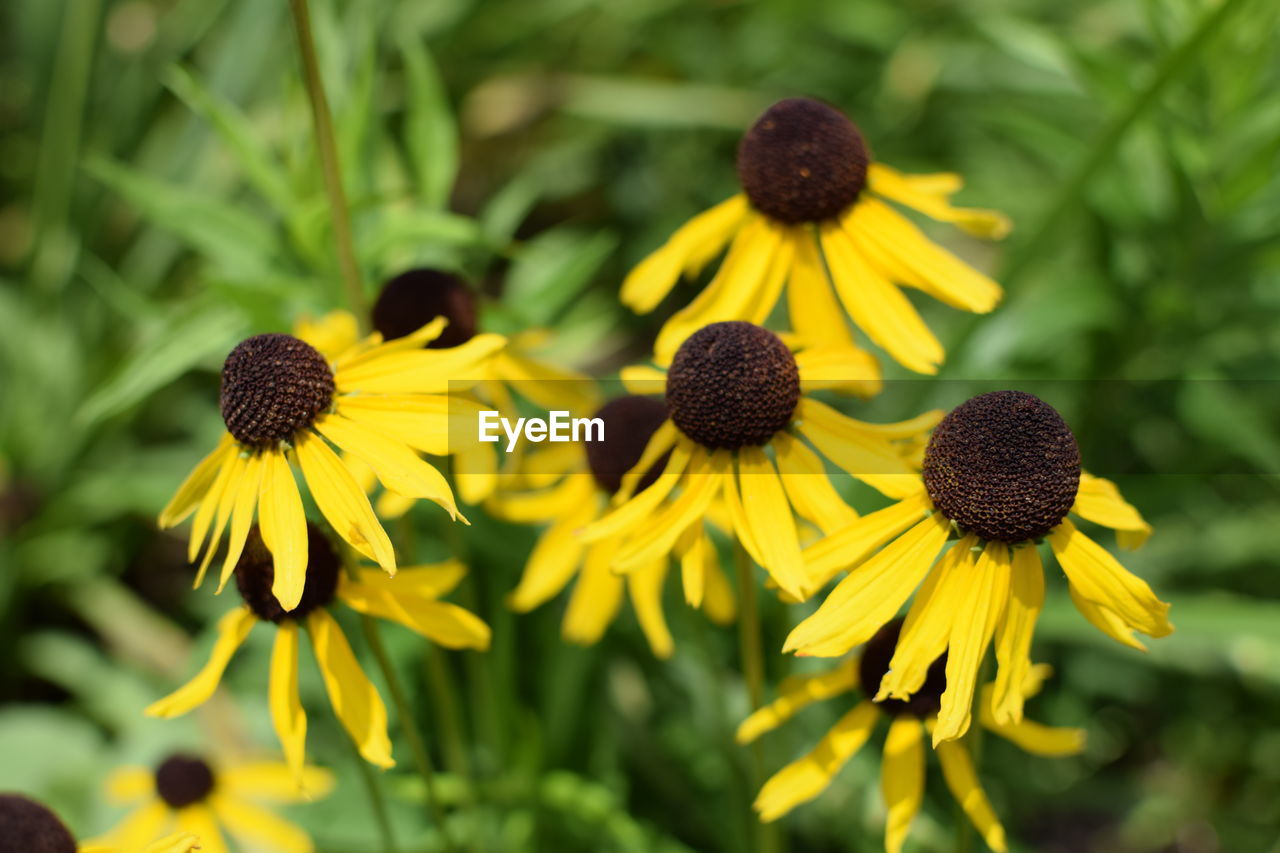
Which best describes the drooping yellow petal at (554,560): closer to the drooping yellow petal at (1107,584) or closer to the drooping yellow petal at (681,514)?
the drooping yellow petal at (681,514)

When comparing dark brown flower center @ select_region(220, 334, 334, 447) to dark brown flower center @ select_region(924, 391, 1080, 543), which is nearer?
dark brown flower center @ select_region(924, 391, 1080, 543)

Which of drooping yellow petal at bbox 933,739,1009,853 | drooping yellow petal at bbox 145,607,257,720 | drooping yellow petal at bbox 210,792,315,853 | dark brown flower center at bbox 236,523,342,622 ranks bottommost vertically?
drooping yellow petal at bbox 933,739,1009,853

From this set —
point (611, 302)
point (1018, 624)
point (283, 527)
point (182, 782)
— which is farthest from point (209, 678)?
point (611, 302)

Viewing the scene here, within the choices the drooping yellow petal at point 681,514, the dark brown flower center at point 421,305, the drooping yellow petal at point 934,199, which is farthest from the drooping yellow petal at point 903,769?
the dark brown flower center at point 421,305

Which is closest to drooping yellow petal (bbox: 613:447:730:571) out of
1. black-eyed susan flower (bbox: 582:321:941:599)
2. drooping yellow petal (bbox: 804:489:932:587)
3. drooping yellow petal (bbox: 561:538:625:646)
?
black-eyed susan flower (bbox: 582:321:941:599)

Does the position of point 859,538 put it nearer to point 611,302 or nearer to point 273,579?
point 273,579

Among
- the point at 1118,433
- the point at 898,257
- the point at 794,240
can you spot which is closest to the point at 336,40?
the point at 794,240

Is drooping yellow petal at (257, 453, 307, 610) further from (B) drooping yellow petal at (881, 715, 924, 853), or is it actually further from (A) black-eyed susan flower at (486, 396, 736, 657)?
(B) drooping yellow petal at (881, 715, 924, 853)

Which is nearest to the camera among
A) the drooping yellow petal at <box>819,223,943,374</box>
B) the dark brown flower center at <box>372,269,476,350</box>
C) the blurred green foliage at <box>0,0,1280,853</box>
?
the drooping yellow petal at <box>819,223,943,374</box>
